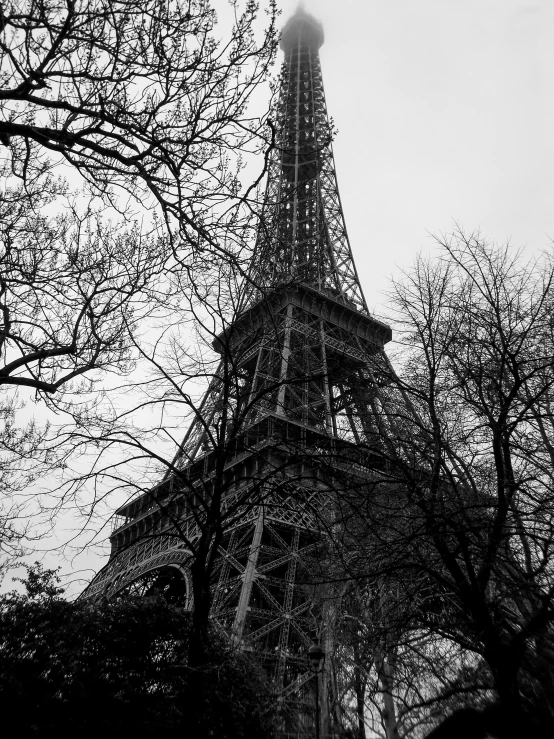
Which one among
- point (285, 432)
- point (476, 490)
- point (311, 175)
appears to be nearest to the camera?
point (476, 490)

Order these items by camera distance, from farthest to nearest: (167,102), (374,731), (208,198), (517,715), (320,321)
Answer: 1. (320,321)
2. (374,731)
3. (208,198)
4. (167,102)
5. (517,715)

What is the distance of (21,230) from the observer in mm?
9742

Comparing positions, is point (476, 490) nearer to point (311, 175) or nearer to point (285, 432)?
point (285, 432)

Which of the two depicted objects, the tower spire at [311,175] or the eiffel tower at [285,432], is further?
the tower spire at [311,175]

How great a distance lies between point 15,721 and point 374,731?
573cm

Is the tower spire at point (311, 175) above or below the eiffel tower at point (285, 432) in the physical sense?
above

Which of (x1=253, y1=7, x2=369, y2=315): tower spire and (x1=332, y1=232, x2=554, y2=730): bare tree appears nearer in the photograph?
(x1=332, y1=232, x2=554, y2=730): bare tree

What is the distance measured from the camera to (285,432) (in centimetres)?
2303

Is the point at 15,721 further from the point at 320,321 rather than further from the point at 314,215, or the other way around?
the point at 314,215

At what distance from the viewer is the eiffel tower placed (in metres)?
9.07

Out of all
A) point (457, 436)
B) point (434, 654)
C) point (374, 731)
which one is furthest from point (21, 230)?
point (374, 731)

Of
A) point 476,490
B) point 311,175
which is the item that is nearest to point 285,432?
point 476,490

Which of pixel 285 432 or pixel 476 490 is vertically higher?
pixel 285 432

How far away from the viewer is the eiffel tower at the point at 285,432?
907 cm
